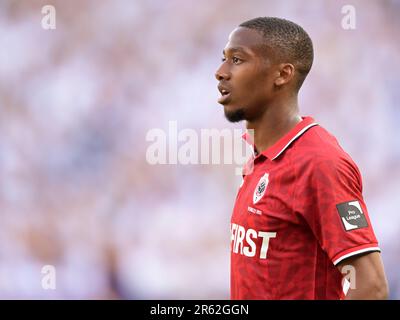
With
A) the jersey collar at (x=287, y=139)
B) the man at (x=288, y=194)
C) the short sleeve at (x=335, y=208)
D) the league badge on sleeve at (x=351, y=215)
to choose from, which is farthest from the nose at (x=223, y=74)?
the league badge on sleeve at (x=351, y=215)

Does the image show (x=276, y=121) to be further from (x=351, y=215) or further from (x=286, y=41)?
(x=351, y=215)

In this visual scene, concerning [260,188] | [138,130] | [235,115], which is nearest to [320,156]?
[260,188]

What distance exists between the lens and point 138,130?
441cm

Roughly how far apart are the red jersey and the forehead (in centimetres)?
29

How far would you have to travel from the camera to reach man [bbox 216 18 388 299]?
1.73 metres

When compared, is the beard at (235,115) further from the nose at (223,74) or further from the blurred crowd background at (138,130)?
the blurred crowd background at (138,130)

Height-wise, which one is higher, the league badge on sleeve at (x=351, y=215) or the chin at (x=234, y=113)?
the chin at (x=234, y=113)

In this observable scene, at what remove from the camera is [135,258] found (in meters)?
4.29

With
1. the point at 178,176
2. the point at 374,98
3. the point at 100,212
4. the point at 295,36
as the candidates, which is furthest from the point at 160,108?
the point at 295,36

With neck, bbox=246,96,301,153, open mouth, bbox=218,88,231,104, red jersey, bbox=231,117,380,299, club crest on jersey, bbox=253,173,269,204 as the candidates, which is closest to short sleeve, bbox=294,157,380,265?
red jersey, bbox=231,117,380,299

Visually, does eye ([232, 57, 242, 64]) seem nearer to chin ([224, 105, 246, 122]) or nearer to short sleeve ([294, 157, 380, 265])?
chin ([224, 105, 246, 122])

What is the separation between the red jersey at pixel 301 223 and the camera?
1.73 m

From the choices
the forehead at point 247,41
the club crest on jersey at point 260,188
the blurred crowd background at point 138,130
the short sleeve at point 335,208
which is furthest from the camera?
the blurred crowd background at point 138,130
